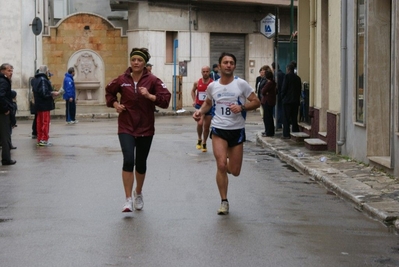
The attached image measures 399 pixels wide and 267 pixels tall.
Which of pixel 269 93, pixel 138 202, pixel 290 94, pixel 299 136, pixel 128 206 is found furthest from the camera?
pixel 269 93

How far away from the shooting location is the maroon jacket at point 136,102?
10.5 metres

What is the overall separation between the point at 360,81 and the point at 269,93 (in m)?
6.51

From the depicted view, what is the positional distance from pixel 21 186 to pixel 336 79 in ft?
24.6

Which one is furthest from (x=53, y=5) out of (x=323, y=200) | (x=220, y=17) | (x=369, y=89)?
(x=323, y=200)

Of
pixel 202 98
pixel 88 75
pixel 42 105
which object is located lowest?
pixel 42 105

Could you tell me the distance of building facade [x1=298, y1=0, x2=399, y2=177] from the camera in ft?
47.1

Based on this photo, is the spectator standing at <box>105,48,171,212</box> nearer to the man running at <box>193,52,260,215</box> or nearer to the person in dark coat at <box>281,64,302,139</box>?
the man running at <box>193,52,260,215</box>

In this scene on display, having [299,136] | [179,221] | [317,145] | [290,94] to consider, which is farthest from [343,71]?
[179,221]

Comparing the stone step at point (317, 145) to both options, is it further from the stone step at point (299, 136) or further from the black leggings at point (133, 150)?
the black leggings at point (133, 150)

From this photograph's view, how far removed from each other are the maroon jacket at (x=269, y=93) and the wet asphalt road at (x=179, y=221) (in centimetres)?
582

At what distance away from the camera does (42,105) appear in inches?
794

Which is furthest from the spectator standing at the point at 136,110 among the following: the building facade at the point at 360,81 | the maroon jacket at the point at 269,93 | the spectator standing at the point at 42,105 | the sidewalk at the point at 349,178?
the maroon jacket at the point at 269,93

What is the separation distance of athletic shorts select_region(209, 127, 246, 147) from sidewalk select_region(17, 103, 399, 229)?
65.5 inches

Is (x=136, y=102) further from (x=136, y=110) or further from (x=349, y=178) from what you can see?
(x=349, y=178)
